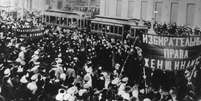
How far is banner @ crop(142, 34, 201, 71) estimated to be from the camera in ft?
32.7

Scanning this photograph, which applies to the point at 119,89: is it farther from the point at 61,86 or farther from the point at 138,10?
the point at 138,10

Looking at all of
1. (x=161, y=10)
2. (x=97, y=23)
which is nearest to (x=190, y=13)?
(x=161, y=10)

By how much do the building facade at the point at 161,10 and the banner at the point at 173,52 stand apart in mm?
18607

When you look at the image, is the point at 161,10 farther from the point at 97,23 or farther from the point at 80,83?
the point at 80,83

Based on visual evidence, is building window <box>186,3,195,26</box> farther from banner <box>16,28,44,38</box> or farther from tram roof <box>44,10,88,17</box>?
banner <box>16,28,44,38</box>

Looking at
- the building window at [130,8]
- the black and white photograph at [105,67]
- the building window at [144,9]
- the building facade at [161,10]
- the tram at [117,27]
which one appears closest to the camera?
the black and white photograph at [105,67]

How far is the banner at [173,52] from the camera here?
32.7 ft

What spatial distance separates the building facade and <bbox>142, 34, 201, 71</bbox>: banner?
61.0ft

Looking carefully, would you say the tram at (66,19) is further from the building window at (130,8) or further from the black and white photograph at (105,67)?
the building window at (130,8)

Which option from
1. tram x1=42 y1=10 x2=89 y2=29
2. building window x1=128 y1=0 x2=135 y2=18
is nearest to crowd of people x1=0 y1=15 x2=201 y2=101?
tram x1=42 y1=10 x2=89 y2=29

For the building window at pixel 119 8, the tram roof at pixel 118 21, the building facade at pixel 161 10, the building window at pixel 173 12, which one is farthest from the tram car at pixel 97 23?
the building window at pixel 119 8

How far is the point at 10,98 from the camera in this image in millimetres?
9266

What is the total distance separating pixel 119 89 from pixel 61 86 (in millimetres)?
1740

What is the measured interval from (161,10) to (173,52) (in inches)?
1030
